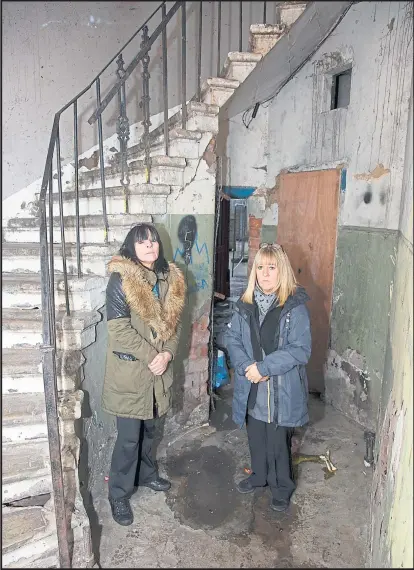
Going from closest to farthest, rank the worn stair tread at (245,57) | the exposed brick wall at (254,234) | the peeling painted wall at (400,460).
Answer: the peeling painted wall at (400,460) → the worn stair tread at (245,57) → the exposed brick wall at (254,234)

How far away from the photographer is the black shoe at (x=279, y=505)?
114 inches

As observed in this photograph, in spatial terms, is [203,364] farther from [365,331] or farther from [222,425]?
[365,331]

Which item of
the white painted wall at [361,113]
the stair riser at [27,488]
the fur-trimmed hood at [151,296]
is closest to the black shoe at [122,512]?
the stair riser at [27,488]

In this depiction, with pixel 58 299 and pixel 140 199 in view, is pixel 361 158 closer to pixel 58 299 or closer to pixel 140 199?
pixel 140 199

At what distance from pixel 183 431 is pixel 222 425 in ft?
1.32

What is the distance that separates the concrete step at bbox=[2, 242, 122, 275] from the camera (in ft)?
10.6

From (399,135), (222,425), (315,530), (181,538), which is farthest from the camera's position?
(222,425)

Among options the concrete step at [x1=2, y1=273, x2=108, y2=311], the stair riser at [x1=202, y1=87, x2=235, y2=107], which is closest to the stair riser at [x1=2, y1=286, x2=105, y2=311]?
the concrete step at [x1=2, y1=273, x2=108, y2=311]

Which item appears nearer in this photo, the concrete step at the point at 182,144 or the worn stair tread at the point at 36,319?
the worn stair tread at the point at 36,319

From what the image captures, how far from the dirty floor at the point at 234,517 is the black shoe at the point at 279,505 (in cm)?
3

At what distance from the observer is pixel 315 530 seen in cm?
275

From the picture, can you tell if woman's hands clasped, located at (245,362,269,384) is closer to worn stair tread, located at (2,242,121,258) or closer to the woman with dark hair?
the woman with dark hair

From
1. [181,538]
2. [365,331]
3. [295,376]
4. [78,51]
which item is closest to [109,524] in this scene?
[181,538]

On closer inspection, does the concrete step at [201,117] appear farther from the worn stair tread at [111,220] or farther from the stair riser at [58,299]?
the stair riser at [58,299]
